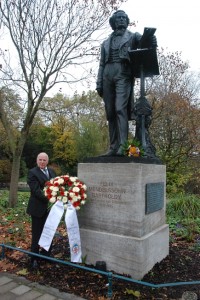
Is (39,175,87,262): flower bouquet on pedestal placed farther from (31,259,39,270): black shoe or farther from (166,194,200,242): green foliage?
(166,194,200,242): green foliage

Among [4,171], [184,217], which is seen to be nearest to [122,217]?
[184,217]

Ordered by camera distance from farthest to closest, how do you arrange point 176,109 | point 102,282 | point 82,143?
1. point 82,143
2. point 176,109
3. point 102,282

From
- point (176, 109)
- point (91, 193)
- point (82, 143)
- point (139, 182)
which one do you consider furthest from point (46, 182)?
point (82, 143)

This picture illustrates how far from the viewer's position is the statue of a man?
5.67m

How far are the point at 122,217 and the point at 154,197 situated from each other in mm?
756

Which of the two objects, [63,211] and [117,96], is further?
[117,96]

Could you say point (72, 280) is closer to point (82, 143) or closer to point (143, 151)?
point (143, 151)

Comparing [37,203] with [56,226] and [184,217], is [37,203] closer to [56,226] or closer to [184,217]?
[56,226]

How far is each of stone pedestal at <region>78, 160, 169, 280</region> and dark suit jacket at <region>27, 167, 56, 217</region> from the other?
67 cm

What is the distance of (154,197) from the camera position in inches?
211

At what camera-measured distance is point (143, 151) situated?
534 cm

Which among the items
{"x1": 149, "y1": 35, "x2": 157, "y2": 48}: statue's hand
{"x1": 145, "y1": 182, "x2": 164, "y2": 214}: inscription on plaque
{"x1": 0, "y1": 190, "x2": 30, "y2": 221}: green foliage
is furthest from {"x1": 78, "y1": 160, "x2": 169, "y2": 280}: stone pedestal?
{"x1": 0, "y1": 190, "x2": 30, "y2": 221}: green foliage

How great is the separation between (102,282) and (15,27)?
10145mm

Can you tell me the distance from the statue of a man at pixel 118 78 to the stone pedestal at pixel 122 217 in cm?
59
